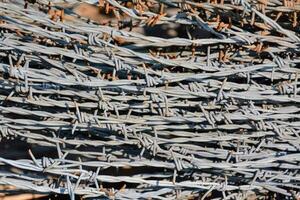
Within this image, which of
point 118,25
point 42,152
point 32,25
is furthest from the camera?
point 42,152

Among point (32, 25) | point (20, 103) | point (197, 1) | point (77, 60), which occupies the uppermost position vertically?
point (197, 1)

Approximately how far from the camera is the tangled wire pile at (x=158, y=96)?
2123mm

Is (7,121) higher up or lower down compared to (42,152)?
higher up

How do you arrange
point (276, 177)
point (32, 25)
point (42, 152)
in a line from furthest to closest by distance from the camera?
point (42, 152) → point (276, 177) → point (32, 25)

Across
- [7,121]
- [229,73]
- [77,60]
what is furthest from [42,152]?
[229,73]

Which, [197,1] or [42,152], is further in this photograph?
[42,152]

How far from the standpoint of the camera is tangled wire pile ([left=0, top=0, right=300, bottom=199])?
6.97ft

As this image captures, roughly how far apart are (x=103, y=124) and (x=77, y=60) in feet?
0.96

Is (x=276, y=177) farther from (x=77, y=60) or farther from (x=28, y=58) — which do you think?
(x=28, y=58)

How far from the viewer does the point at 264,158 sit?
2.35 metres

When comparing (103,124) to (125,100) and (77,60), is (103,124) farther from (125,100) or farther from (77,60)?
(77,60)

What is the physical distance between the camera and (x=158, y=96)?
7.26ft

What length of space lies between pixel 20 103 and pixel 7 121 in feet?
0.31

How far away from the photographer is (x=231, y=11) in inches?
85.0
